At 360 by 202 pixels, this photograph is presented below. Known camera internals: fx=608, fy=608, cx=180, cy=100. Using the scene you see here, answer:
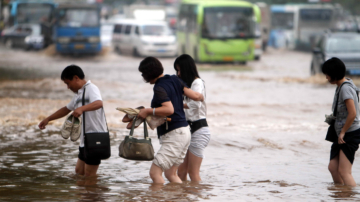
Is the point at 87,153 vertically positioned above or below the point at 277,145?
above

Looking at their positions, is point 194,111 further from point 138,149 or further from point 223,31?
point 223,31

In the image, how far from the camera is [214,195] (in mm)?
6004

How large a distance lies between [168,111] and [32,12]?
116ft

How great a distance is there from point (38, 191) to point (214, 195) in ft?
5.84

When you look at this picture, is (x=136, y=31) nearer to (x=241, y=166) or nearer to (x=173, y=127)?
(x=241, y=166)

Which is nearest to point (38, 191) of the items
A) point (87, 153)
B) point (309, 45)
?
point (87, 153)

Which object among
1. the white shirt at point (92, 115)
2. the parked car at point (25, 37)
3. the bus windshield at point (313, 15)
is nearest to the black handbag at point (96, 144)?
the white shirt at point (92, 115)

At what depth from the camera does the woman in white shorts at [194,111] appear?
6.05 meters

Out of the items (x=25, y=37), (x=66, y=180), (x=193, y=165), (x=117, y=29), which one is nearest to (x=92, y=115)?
(x=66, y=180)

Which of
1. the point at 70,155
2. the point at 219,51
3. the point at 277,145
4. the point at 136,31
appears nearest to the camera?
the point at 70,155

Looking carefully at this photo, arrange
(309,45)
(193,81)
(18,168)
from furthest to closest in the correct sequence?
(309,45)
(18,168)
(193,81)

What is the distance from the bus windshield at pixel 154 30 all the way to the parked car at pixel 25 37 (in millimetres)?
7163

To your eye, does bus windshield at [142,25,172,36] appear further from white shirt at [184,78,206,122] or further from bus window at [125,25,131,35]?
white shirt at [184,78,206,122]

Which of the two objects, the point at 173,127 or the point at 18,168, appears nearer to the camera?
the point at 173,127
